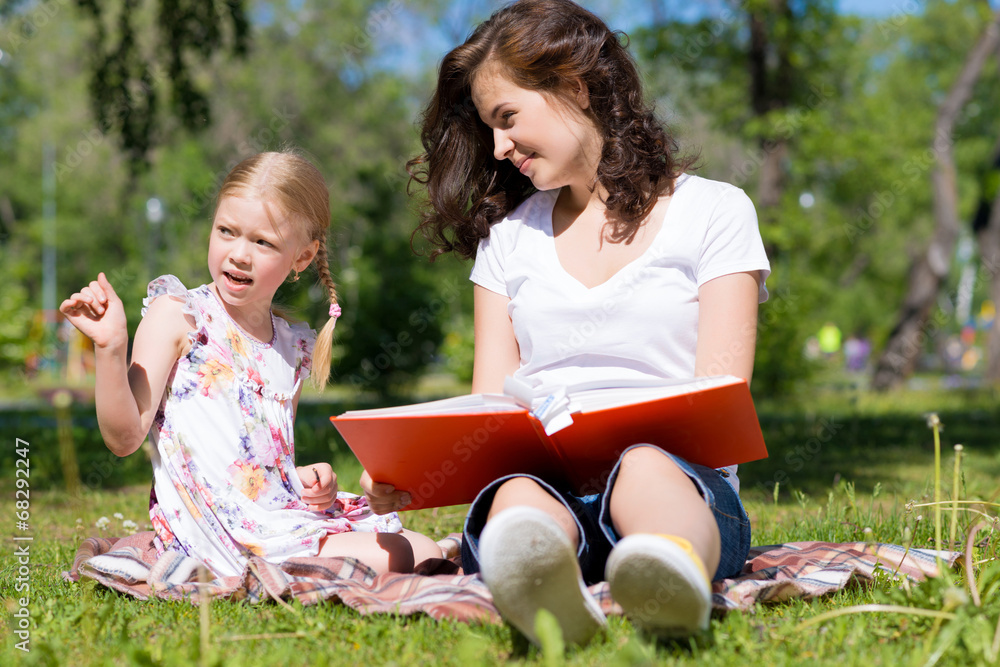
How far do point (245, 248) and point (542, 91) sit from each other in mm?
928

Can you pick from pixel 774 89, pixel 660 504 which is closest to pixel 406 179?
pixel 774 89

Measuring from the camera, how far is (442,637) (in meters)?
1.88

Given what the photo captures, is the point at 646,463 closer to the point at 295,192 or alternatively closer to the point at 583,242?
the point at 583,242

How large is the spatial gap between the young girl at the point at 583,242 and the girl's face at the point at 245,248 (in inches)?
20.2

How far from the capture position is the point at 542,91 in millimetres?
2520

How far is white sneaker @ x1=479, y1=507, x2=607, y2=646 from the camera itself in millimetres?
1578

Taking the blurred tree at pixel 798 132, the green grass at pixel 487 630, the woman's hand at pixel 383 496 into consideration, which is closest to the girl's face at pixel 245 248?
the woman's hand at pixel 383 496

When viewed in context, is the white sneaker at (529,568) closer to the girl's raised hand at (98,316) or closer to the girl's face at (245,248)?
the girl's raised hand at (98,316)

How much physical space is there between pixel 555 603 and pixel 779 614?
68cm

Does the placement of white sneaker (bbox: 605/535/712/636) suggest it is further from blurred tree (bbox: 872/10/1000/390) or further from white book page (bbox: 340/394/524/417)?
blurred tree (bbox: 872/10/1000/390)

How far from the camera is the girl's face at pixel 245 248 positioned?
2570 mm

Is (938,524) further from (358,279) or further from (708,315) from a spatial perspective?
(358,279)

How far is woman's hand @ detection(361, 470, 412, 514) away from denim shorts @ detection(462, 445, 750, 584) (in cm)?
20

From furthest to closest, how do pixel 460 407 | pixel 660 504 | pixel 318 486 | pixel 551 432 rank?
pixel 318 486 < pixel 460 407 < pixel 551 432 < pixel 660 504
